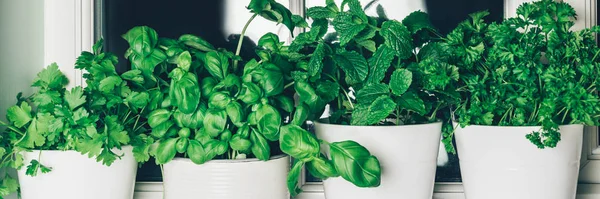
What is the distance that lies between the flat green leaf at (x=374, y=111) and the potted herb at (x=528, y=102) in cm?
16

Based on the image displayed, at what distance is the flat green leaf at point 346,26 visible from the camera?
3.59 feet

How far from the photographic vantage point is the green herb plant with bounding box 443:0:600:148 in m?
1.04

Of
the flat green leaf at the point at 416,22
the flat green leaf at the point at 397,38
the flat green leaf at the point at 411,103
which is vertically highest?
the flat green leaf at the point at 416,22

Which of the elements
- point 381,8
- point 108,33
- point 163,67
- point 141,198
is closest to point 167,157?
point 163,67

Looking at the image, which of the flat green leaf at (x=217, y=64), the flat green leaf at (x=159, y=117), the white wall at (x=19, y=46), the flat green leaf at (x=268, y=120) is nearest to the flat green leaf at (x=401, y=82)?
the flat green leaf at (x=268, y=120)

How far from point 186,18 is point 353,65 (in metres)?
0.46

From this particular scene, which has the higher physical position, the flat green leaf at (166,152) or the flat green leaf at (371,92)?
the flat green leaf at (371,92)

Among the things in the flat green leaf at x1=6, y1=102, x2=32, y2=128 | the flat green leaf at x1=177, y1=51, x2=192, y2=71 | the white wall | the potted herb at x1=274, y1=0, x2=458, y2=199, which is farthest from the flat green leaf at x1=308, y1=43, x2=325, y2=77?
the white wall

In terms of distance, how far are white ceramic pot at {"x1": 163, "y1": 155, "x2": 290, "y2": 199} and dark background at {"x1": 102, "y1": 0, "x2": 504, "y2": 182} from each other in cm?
29

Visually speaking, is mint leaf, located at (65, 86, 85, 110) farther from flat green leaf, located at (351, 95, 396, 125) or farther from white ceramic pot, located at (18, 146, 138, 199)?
flat green leaf, located at (351, 95, 396, 125)

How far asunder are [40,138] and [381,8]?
0.75 metres

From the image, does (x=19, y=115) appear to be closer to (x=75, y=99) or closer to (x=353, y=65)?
(x=75, y=99)

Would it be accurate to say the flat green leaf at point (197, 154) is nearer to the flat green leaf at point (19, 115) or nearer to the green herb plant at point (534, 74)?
the flat green leaf at point (19, 115)

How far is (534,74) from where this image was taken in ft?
3.50
